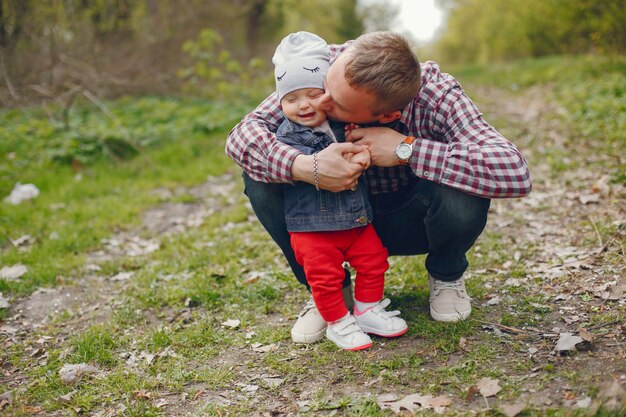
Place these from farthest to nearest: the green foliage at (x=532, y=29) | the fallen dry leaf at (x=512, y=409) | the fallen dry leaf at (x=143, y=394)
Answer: the green foliage at (x=532, y=29) → the fallen dry leaf at (x=143, y=394) → the fallen dry leaf at (x=512, y=409)

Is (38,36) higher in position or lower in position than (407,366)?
higher

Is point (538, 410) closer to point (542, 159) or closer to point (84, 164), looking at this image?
point (542, 159)

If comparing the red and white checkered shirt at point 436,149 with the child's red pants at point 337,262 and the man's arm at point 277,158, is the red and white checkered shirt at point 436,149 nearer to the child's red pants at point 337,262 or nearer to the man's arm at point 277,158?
the man's arm at point 277,158

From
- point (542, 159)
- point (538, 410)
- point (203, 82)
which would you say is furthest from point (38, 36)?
point (538, 410)

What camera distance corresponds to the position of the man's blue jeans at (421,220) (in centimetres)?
288

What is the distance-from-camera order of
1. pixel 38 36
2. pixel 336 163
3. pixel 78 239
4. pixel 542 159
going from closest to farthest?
pixel 336 163 < pixel 78 239 < pixel 542 159 < pixel 38 36

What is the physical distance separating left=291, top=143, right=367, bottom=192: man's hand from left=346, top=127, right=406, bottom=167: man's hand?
0.28 feet

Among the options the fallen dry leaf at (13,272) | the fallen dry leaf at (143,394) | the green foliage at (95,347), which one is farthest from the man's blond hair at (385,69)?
the fallen dry leaf at (13,272)

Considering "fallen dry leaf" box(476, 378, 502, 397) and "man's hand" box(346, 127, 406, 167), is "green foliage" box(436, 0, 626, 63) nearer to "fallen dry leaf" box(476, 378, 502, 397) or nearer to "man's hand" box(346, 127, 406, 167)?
"man's hand" box(346, 127, 406, 167)

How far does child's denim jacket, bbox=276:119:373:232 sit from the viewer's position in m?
2.83

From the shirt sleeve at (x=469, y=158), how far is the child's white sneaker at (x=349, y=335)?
84 cm

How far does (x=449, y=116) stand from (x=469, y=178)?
364 millimetres

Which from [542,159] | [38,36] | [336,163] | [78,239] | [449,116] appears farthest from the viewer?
[38,36]

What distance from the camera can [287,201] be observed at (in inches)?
116
